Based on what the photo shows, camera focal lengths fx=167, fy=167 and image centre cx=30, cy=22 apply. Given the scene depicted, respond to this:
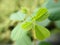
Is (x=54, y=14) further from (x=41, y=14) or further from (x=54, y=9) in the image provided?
(x=41, y=14)

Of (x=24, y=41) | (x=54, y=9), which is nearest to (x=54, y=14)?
(x=54, y=9)

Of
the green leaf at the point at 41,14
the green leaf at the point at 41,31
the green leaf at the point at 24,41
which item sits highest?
the green leaf at the point at 41,14

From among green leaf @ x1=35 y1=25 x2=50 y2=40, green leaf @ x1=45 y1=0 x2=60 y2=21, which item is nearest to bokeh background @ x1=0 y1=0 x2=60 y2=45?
green leaf @ x1=45 y1=0 x2=60 y2=21

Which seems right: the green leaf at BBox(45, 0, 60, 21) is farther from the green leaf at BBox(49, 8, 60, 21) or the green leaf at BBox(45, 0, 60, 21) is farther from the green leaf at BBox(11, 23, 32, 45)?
the green leaf at BBox(11, 23, 32, 45)

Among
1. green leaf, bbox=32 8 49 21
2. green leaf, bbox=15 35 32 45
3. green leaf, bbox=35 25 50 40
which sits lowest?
green leaf, bbox=15 35 32 45

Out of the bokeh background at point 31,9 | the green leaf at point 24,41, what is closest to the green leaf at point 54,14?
the bokeh background at point 31,9

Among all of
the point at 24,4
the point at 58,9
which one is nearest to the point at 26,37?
the point at 58,9

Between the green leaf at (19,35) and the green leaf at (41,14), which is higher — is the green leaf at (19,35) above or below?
below

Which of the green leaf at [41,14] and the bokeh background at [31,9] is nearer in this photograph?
the green leaf at [41,14]

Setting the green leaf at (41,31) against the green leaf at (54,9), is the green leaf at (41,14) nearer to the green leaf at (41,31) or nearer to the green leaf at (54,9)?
the green leaf at (41,31)
